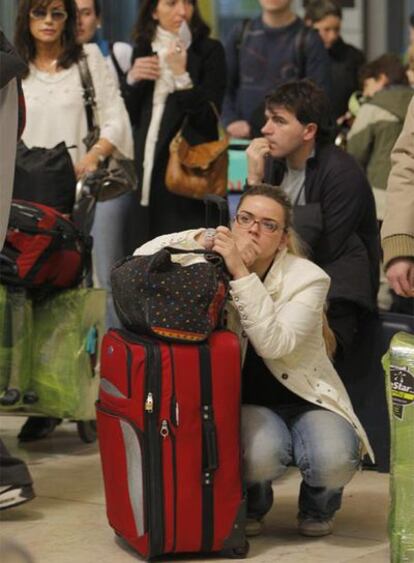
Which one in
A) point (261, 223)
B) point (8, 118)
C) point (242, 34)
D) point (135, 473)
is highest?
point (242, 34)

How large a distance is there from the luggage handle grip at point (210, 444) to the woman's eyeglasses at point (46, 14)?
241cm

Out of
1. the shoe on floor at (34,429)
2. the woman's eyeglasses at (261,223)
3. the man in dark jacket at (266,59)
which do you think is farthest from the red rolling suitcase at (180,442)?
the man in dark jacket at (266,59)

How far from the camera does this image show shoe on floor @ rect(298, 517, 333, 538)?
5387mm

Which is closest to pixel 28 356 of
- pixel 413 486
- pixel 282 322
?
pixel 282 322

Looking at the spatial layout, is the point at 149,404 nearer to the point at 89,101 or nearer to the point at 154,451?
the point at 154,451

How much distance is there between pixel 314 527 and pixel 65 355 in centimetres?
148

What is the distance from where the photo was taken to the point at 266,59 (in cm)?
885

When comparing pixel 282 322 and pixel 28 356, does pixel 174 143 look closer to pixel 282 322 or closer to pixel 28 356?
pixel 28 356

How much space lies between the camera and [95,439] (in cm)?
695

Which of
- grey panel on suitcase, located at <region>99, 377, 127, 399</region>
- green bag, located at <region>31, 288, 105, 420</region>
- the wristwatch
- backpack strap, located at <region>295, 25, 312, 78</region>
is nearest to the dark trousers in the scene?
grey panel on suitcase, located at <region>99, 377, 127, 399</region>

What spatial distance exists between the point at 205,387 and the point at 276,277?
545 mm

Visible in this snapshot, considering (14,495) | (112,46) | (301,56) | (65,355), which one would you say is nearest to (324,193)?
(65,355)

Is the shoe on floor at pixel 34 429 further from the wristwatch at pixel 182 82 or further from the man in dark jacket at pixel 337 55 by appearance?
the man in dark jacket at pixel 337 55

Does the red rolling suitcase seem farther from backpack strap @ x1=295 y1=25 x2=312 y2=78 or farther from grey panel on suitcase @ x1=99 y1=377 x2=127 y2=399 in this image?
backpack strap @ x1=295 y1=25 x2=312 y2=78
